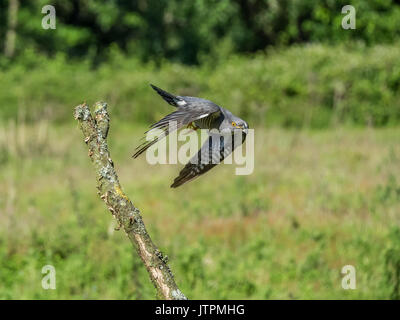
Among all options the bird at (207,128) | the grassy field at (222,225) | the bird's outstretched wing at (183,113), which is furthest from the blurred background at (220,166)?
the bird's outstretched wing at (183,113)

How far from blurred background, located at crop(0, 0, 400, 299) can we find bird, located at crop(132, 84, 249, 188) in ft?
9.33

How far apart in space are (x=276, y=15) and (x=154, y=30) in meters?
4.79

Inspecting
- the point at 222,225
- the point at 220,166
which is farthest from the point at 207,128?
the point at 220,166

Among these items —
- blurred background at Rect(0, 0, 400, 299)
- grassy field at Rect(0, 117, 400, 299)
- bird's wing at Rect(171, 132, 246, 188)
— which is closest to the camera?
bird's wing at Rect(171, 132, 246, 188)

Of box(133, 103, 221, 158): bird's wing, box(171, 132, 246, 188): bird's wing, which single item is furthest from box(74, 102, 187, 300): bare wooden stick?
box(171, 132, 246, 188): bird's wing

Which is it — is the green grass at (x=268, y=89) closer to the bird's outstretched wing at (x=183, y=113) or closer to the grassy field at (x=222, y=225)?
the grassy field at (x=222, y=225)

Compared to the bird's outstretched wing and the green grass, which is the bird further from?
the green grass

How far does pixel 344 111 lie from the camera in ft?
56.7

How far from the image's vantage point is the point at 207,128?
3.28 meters

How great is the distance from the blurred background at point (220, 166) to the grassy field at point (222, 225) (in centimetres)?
2

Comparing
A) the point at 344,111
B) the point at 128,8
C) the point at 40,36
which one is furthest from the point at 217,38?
the point at 344,111

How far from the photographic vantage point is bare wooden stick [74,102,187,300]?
2.80 meters

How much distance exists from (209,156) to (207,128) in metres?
0.21

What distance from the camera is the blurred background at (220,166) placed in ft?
21.8
